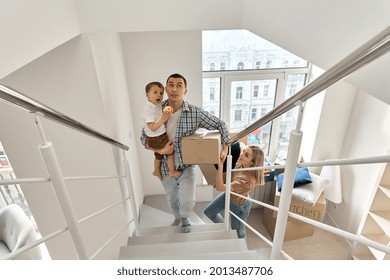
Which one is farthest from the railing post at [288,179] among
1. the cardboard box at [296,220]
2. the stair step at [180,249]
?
the cardboard box at [296,220]

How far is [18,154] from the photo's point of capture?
2109 mm

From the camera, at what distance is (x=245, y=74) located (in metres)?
3.14

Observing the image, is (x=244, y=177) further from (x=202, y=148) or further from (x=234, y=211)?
(x=202, y=148)

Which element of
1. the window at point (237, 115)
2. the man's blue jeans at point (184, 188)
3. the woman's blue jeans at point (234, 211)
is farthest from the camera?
the window at point (237, 115)

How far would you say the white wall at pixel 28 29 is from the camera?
101 centimetres

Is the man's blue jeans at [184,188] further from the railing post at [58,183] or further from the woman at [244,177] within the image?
the railing post at [58,183]

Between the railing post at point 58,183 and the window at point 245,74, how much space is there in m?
2.49

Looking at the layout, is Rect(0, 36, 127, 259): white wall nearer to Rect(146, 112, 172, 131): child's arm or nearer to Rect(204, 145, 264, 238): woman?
Rect(146, 112, 172, 131): child's arm

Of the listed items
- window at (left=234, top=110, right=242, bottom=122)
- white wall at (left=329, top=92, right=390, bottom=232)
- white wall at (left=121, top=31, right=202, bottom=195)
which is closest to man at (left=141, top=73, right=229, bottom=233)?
white wall at (left=121, top=31, right=202, bottom=195)

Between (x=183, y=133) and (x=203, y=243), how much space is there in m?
0.76

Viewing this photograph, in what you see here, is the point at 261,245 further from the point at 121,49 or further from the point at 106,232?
the point at 121,49

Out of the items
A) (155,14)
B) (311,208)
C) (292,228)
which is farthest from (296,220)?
(155,14)

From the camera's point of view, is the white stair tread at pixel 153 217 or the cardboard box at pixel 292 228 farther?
the cardboard box at pixel 292 228
